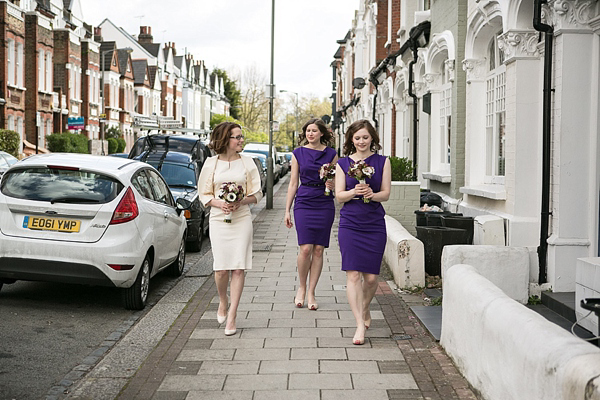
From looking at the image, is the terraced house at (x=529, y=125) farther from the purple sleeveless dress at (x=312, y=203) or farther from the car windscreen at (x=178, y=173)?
the car windscreen at (x=178, y=173)

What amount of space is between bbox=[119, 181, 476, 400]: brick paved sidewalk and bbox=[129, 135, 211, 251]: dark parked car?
3.83 m

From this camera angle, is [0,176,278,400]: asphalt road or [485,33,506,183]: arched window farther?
[485,33,506,183]: arched window

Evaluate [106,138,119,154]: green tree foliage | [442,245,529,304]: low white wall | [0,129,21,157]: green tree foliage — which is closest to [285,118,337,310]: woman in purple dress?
[442,245,529,304]: low white wall

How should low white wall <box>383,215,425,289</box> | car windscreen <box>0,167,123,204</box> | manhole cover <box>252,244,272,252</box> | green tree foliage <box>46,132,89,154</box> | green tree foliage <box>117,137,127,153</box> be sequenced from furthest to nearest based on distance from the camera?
green tree foliage <box>117,137,127,153</box> → green tree foliage <box>46,132,89,154</box> → manhole cover <box>252,244,272,252</box> → low white wall <box>383,215,425,289</box> → car windscreen <box>0,167,123,204</box>

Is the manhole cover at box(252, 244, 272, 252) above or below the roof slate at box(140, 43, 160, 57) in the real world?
below

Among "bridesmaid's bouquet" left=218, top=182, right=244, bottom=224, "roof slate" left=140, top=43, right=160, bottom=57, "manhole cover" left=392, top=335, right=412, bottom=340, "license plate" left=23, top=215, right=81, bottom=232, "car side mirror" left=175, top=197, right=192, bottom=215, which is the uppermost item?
"roof slate" left=140, top=43, right=160, bottom=57

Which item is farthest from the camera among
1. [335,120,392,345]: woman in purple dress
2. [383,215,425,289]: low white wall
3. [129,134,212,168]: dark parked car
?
[129,134,212,168]: dark parked car

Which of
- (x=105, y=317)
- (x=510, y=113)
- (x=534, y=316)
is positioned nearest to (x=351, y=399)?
(x=534, y=316)

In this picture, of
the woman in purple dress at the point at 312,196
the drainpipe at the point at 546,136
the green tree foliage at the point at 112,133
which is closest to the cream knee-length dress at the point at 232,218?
the woman in purple dress at the point at 312,196

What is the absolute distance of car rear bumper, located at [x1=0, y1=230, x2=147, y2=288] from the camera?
307 inches

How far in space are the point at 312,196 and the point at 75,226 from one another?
2.42 m

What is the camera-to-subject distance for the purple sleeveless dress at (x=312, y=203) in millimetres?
7809

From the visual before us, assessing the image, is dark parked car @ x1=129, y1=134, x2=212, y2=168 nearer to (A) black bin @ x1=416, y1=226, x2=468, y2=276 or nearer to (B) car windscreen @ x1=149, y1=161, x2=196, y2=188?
(B) car windscreen @ x1=149, y1=161, x2=196, y2=188

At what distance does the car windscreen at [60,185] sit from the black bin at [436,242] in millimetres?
3775
